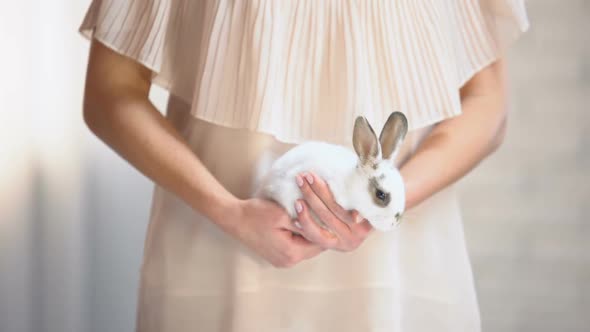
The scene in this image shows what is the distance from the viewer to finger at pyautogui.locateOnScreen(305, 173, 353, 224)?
29.9 inches

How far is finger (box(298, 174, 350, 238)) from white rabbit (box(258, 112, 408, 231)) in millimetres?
13

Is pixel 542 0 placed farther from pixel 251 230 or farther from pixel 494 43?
pixel 251 230

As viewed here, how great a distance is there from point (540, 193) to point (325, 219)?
868mm

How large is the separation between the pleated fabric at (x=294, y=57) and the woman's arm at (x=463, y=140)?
0.04 metres

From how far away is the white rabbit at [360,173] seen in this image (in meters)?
0.72

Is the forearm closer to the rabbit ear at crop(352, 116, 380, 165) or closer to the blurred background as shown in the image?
the rabbit ear at crop(352, 116, 380, 165)

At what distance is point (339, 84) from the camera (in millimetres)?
847

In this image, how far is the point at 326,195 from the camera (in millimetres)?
765

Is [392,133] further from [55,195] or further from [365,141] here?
[55,195]

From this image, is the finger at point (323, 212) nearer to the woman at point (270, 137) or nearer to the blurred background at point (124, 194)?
the woman at point (270, 137)

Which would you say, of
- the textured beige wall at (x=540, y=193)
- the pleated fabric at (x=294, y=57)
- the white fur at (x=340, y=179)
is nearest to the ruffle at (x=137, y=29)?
the pleated fabric at (x=294, y=57)

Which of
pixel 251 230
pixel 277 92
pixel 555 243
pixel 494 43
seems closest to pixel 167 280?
pixel 251 230

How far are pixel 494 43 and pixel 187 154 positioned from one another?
424 mm

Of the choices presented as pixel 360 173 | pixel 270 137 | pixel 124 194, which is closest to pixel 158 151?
pixel 270 137
